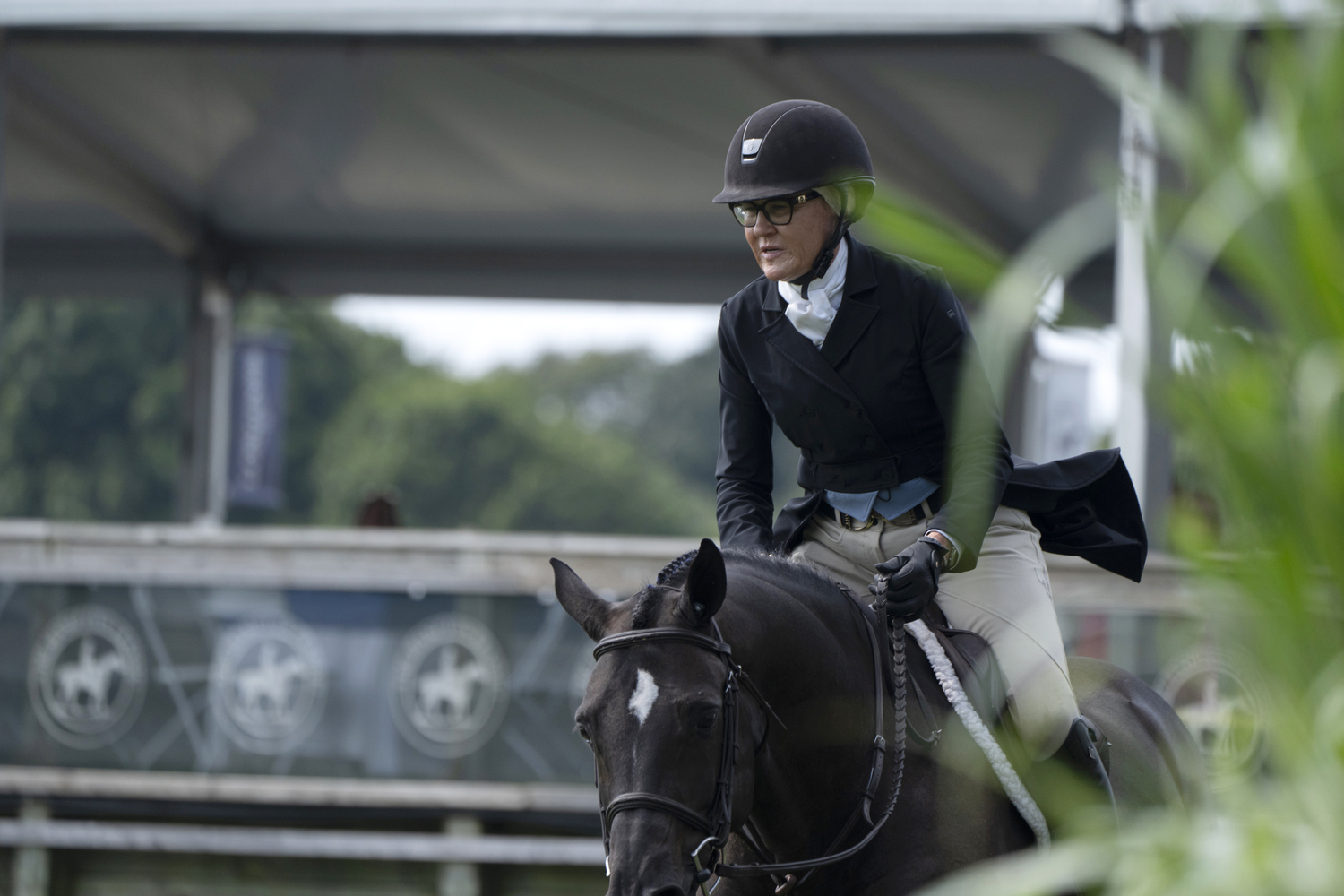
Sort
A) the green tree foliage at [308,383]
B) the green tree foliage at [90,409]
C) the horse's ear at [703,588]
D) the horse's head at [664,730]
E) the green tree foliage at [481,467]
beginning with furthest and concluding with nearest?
the green tree foliage at [481,467]
the green tree foliage at [308,383]
the green tree foliage at [90,409]
the horse's ear at [703,588]
the horse's head at [664,730]

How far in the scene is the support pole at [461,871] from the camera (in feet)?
26.5

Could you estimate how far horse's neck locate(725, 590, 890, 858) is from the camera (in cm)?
278

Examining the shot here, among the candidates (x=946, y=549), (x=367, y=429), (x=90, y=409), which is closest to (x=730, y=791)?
(x=946, y=549)

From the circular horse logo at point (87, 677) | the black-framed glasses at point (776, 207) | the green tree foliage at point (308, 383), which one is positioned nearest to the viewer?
the black-framed glasses at point (776, 207)

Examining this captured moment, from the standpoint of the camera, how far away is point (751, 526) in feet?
11.3

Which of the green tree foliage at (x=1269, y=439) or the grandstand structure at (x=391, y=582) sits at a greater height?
the grandstand structure at (x=391, y=582)

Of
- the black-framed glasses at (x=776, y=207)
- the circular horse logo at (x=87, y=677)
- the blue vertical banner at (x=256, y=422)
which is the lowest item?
the black-framed glasses at (x=776, y=207)

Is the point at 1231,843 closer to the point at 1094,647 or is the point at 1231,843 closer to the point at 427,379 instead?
the point at 1094,647

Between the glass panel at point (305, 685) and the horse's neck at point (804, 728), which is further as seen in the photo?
the glass panel at point (305, 685)

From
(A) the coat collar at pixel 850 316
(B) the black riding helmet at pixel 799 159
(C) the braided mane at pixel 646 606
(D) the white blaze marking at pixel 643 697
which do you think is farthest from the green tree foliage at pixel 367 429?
(D) the white blaze marking at pixel 643 697

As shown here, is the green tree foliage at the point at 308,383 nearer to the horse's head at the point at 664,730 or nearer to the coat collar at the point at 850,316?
the coat collar at the point at 850,316

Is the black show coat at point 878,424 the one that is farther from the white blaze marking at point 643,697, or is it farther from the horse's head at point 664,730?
the white blaze marking at point 643,697

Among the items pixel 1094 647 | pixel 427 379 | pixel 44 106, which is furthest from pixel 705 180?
pixel 427 379

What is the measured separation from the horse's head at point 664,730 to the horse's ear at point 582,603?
1 cm
